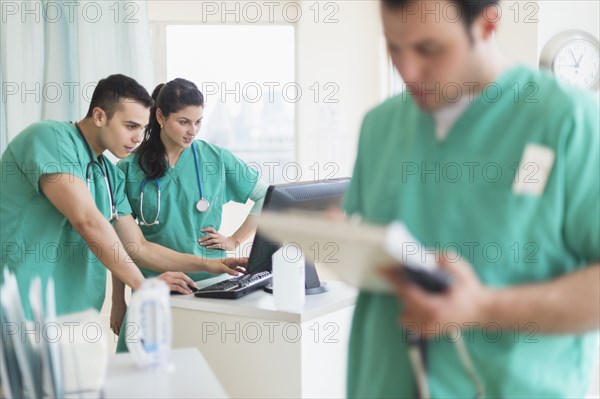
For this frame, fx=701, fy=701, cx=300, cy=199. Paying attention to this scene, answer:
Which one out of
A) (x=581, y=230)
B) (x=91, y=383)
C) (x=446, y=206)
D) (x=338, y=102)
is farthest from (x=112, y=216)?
(x=338, y=102)

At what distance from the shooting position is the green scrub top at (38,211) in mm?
2090

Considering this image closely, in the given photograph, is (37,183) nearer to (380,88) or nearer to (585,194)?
(585,194)

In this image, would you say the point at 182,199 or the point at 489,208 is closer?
A: the point at 489,208

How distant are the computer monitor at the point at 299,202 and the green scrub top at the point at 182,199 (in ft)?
1.22

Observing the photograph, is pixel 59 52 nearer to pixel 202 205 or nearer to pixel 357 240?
pixel 202 205

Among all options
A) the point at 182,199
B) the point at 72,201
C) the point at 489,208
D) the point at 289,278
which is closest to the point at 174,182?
the point at 182,199

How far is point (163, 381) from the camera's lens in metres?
1.44

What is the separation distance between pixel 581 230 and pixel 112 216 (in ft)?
5.84

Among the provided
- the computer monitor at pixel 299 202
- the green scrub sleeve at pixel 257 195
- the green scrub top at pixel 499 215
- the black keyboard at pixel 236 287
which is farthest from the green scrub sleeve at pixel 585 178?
the green scrub sleeve at pixel 257 195

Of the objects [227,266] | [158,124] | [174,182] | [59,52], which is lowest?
[227,266]

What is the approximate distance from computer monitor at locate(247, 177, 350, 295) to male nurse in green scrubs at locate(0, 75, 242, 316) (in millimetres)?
272

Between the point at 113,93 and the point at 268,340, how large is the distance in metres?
0.93

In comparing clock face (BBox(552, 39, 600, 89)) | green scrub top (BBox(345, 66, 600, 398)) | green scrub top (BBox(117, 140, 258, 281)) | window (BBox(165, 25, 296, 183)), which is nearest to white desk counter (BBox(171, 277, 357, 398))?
green scrub top (BBox(117, 140, 258, 281))

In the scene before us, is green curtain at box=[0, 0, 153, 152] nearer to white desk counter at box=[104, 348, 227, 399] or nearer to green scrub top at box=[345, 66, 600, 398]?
white desk counter at box=[104, 348, 227, 399]
